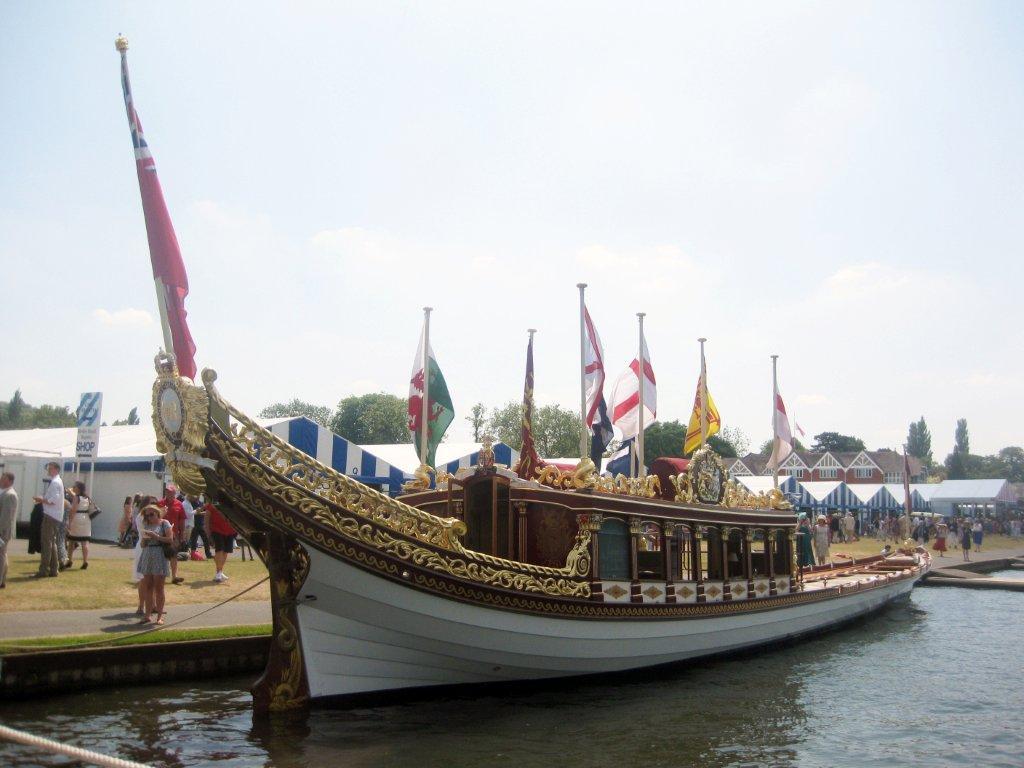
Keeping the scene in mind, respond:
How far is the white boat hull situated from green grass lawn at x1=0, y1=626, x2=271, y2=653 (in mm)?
2830

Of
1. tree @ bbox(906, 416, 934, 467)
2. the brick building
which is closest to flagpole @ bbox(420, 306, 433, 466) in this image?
the brick building

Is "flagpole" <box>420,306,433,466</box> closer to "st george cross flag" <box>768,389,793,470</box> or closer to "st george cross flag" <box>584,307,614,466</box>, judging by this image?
"st george cross flag" <box>584,307,614,466</box>

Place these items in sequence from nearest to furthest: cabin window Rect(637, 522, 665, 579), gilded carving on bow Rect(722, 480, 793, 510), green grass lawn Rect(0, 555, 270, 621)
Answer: cabin window Rect(637, 522, 665, 579)
green grass lawn Rect(0, 555, 270, 621)
gilded carving on bow Rect(722, 480, 793, 510)

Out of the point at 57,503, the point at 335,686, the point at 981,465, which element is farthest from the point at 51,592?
the point at 981,465

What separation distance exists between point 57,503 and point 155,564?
3.72m

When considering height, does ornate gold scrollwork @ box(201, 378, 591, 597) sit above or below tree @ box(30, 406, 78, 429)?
below

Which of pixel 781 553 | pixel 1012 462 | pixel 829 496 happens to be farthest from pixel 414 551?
pixel 1012 462

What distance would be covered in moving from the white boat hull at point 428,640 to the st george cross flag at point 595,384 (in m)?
4.68

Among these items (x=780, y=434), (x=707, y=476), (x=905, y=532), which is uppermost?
(x=780, y=434)

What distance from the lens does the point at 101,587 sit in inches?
553

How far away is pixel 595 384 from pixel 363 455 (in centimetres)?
1115

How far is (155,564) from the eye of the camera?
11836 mm

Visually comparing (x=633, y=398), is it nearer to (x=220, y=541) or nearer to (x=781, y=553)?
(x=781, y=553)

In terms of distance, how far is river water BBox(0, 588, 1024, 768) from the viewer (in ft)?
27.1
